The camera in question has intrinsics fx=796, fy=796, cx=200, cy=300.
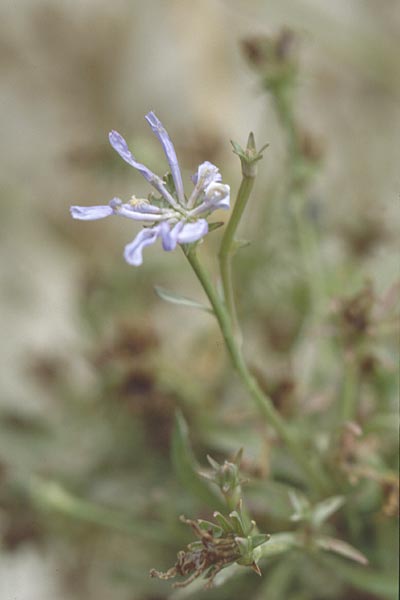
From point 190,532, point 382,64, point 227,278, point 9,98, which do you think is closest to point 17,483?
point 190,532

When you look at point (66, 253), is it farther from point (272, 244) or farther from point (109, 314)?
point (272, 244)

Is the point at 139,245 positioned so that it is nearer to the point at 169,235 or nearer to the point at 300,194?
the point at 169,235

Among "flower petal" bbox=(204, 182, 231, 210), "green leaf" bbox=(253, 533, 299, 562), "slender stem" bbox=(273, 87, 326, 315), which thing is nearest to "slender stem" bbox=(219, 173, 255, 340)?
"flower petal" bbox=(204, 182, 231, 210)

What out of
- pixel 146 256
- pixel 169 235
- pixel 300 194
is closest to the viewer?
pixel 169 235

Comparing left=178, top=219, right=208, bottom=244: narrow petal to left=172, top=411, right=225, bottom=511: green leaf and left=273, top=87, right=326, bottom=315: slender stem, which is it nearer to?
left=172, top=411, right=225, bottom=511: green leaf

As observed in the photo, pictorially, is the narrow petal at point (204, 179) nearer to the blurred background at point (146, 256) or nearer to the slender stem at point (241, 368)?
the slender stem at point (241, 368)

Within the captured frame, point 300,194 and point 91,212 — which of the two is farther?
point 300,194

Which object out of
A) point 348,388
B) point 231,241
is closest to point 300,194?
point 348,388
